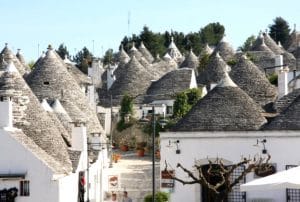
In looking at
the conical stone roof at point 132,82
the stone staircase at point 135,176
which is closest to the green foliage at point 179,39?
the conical stone roof at point 132,82

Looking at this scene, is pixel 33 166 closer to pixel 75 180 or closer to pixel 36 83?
pixel 75 180

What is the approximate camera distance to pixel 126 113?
51.2m

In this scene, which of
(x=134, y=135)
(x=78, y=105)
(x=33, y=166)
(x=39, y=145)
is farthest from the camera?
(x=134, y=135)

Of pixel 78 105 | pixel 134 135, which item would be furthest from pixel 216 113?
pixel 134 135

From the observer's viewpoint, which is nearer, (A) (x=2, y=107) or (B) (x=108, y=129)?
(A) (x=2, y=107)

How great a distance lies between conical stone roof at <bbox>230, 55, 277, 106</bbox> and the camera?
36181mm

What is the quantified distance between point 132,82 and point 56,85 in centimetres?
2095

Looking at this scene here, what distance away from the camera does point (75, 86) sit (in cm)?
3909

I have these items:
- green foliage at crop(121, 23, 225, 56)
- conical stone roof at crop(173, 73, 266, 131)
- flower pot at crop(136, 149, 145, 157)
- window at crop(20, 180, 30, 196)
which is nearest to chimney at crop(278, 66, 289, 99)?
conical stone roof at crop(173, 73, 266, 131)

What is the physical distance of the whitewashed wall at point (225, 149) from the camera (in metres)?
25.9

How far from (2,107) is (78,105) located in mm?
12764

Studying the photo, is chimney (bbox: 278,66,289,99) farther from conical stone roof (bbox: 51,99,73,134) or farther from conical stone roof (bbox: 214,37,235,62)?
conical stone roof (bbox: 214,37,235,62)

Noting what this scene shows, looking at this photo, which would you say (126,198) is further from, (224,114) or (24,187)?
(24,187)

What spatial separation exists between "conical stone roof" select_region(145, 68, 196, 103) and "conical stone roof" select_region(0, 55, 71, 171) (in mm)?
24302
